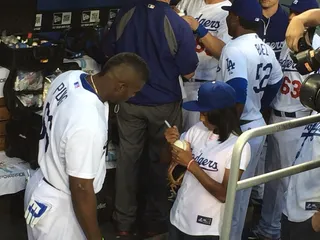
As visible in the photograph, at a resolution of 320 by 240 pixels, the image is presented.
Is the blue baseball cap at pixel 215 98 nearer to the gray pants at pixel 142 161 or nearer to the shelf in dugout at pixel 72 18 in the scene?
the gray pants at pixel 142 161

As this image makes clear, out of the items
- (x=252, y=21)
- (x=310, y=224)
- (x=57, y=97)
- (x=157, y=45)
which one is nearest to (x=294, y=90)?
(x=252, y=21)

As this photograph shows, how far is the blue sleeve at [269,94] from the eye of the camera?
4598 millimetres

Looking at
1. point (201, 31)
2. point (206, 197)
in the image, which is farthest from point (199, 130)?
point (201, 31)

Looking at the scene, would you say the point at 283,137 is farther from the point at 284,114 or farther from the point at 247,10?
the point at 247,10

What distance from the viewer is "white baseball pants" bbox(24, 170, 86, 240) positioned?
132 inches

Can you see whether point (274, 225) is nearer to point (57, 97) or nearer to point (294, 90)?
point (294, 90)

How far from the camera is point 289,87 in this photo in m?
4.79

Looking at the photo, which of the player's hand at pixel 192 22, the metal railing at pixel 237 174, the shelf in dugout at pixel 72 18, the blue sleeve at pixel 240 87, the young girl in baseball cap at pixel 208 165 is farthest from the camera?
the shelf in dugout at pixel 72 18

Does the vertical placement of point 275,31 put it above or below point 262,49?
below

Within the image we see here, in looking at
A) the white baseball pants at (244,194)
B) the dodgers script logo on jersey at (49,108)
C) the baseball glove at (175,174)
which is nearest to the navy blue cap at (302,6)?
the white baseball pants at (244,194)

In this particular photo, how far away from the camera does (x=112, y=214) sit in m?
5.13

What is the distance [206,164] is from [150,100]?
1.27 meters

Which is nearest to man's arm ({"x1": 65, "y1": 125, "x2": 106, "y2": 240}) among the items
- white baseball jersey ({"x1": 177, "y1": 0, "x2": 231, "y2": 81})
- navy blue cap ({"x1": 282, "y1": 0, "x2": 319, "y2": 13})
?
white baseball jersey ({"x1": 177, "y1": 0, "x2": 231, "y2": 81})

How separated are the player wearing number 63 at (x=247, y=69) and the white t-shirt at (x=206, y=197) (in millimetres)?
577
